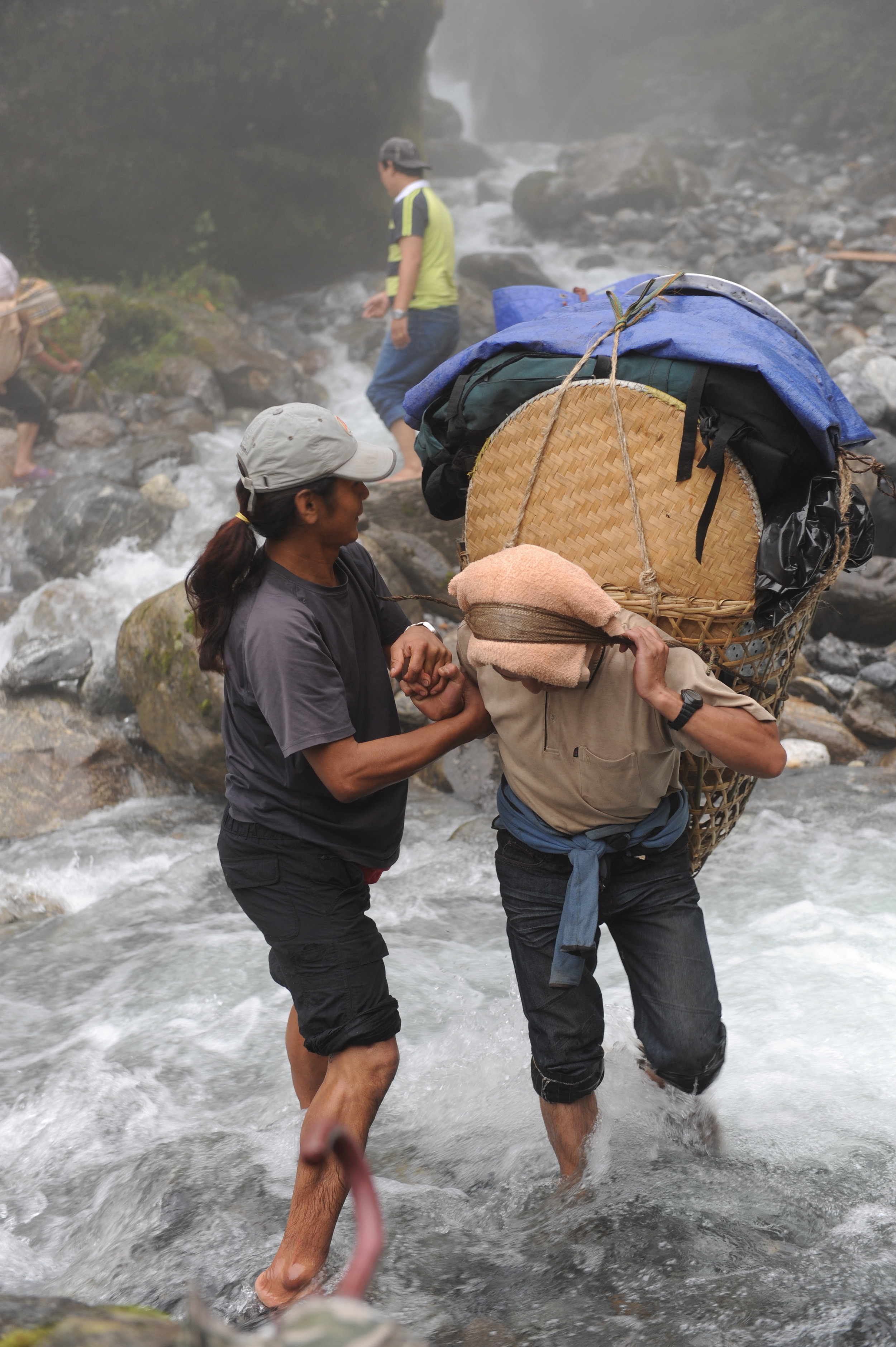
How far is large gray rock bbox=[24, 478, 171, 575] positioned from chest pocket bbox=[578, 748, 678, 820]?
647 centimetres

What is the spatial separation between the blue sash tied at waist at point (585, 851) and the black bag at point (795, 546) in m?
0.53

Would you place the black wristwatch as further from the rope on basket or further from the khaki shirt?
the rope on basket

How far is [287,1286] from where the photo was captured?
229 cm

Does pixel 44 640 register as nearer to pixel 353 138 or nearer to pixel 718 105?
pixel 353 138

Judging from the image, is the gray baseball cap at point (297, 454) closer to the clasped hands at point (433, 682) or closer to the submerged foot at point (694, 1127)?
the clasped hands at point (433, 682)

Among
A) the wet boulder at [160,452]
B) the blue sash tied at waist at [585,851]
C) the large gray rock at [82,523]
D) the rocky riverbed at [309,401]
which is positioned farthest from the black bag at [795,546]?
the wet boulder at [160,452]

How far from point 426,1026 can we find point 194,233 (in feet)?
39.2

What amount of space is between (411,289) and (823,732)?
12.6ft

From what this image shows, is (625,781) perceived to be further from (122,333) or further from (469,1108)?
(122,333)

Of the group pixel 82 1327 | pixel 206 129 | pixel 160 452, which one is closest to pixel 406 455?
pixel 160 452

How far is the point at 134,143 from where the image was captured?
12.2m

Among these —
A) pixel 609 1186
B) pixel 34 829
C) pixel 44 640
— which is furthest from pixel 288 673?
pixel 44 640

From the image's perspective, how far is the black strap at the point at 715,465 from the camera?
210 centimetres

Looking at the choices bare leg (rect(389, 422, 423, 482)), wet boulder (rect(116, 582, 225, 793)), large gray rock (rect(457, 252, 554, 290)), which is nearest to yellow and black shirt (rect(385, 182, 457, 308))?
bare leg (rect(389, 422, 423, 482))
